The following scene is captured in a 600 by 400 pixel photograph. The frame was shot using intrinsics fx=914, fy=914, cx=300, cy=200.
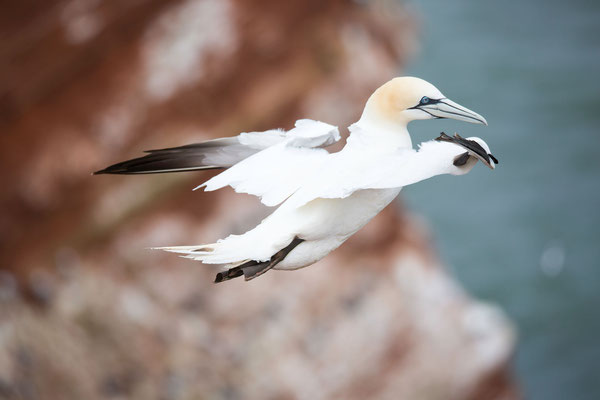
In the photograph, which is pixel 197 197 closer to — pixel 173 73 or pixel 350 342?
pixel 173 73

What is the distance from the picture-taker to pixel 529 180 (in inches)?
561

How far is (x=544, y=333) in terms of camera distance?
1224cm

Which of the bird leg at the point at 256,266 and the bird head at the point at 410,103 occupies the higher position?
the bird head at the point at 410,103

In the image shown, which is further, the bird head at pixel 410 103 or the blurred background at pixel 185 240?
the blurred background at pixel 185 240

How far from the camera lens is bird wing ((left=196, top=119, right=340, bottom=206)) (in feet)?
9.44

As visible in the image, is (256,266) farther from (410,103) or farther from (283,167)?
(410,103)

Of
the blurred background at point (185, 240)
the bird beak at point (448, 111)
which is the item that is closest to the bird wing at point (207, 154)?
the bird beak at point (448, 111)

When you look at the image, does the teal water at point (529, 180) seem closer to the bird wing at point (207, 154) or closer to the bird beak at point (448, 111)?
the bird wing at point (207, 154)

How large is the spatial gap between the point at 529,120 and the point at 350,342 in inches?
291

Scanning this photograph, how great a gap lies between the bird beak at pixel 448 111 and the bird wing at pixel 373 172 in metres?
0.17

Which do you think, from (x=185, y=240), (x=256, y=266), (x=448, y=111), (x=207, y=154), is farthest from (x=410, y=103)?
(x=185, y=240)

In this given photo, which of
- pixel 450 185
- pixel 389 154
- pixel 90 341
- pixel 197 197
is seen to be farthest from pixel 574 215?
pixel 389 154

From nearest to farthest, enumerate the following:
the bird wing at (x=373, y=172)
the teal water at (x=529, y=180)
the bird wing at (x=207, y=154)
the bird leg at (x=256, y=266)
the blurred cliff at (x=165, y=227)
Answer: the bird wing at (x=373, y=172), the bird leg at (x=256, y=266), the bird wing at (x=207, y=154), the blurred cliff at (x=165, y=227), the teal water at (x=529, y=180)

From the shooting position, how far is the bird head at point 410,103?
9.60ft
